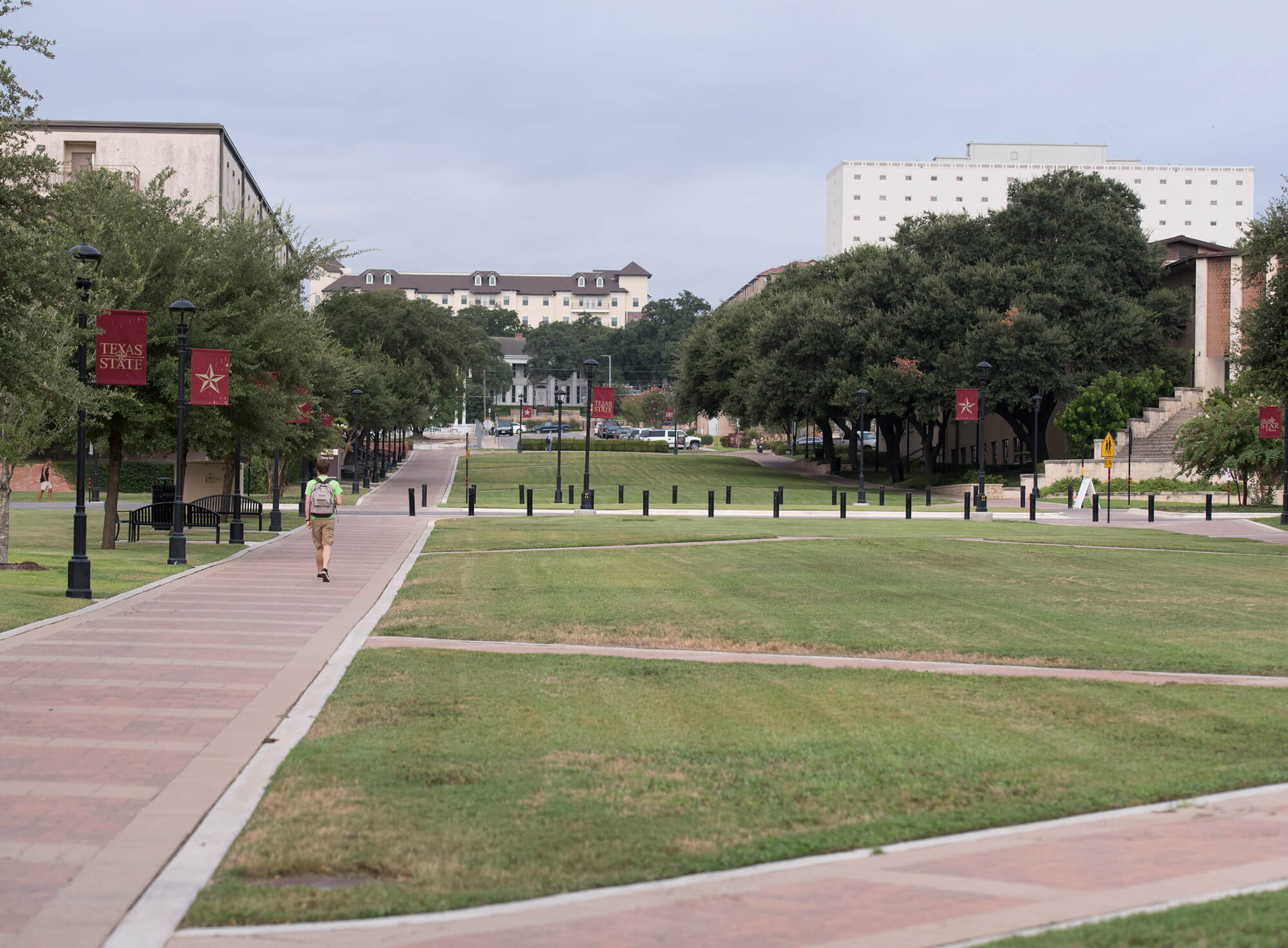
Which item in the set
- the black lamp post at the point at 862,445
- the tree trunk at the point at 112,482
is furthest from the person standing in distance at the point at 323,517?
the black lamp post at the point at 862,445

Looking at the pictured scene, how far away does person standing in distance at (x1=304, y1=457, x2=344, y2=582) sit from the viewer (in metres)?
18.8

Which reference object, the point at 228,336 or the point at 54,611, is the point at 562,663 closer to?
the point at 54,611

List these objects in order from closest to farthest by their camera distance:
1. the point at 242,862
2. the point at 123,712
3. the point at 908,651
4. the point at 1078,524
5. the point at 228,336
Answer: the point at 242,862, the point at 123,712, the point at 908,651, the point at 228,336, the point at 1078,524

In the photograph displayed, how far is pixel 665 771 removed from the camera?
7160 millimetres

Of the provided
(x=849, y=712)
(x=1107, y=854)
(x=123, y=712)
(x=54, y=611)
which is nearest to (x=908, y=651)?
(x=849, y=712)

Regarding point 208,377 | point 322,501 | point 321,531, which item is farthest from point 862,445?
point 321,531

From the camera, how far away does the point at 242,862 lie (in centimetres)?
555

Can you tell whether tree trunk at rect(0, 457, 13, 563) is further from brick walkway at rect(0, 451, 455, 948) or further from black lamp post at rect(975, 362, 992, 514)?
black lamp post at rect(975, 362, 992, 514)

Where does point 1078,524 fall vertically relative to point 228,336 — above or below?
below

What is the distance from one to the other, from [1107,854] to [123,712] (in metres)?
6.86

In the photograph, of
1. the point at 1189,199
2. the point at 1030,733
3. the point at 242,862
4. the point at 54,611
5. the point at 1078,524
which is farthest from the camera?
the point at 1189,199

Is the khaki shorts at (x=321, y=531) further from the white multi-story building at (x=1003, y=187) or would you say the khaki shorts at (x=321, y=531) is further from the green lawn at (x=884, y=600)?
the white multi-story building at (x=1003, y=187)

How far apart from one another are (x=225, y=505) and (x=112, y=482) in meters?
5.68

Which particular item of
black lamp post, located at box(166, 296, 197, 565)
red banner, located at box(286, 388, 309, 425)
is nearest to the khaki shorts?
black lamp post, located at box(166, 296, 197, 565)
